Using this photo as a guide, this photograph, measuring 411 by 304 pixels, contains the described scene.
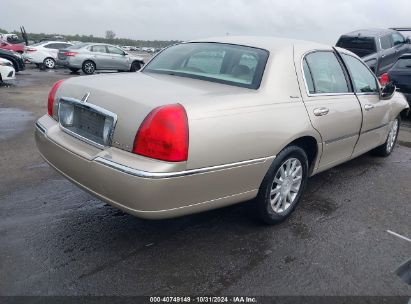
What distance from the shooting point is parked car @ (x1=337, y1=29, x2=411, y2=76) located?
1094cm

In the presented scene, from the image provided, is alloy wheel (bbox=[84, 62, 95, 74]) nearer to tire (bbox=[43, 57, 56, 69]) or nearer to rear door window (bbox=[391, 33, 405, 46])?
tire (bbox=[43, 57, 56, 69])

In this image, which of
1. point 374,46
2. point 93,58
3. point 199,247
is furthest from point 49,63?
point 199,247

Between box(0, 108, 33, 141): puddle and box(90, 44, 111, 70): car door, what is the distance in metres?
10.6

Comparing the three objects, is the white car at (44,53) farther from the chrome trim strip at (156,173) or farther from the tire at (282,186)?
the chrome trim strip at (156,173)

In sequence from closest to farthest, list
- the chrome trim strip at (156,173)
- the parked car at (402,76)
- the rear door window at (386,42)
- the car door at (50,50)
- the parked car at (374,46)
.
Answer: the chrome trim strip at (156,173)
the parked car at (402,76)
the parked car at (374,46)
the rear door window at (386,42)
the car door at (50,50)

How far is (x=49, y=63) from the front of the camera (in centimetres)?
2131

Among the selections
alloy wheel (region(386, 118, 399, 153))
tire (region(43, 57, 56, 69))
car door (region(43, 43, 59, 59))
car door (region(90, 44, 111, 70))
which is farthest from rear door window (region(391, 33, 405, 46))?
tire (region(43, 57, 56, 69))

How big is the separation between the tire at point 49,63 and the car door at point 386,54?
16970 mm

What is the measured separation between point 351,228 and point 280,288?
123 cm

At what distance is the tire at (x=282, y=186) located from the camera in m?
3.12

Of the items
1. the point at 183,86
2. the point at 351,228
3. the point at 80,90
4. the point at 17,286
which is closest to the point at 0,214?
the point at 17,286

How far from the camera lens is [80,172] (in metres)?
2.78

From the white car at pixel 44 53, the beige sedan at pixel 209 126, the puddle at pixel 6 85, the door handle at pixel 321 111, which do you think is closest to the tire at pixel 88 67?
the white car at pixel 44 53

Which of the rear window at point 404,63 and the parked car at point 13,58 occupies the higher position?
the rear window at point 404,63
